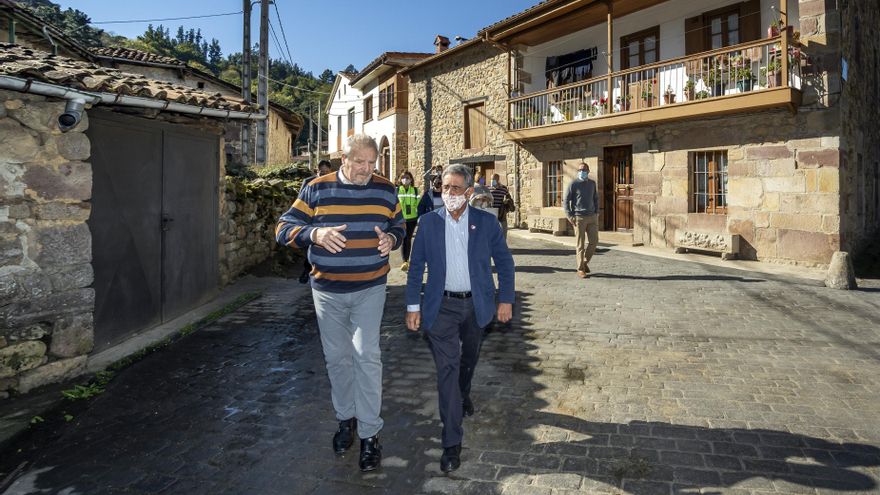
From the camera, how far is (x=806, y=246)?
404 inches

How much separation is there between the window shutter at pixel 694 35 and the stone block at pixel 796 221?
439 cm

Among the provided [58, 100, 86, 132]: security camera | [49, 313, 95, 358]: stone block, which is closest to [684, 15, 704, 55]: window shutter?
[58, 100, 86, 132]: security camera

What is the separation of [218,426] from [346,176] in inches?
72.4

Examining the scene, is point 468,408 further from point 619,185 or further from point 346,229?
point 619,185

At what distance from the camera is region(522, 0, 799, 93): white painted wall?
11.3m

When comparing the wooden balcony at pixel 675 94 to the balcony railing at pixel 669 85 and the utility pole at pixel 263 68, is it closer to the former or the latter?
the balcony railing at pixel 669 85

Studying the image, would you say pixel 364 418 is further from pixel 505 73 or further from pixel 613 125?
pixel 505 73

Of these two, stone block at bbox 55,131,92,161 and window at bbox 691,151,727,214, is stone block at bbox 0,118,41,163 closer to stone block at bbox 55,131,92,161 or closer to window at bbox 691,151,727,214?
stone block at bbox 55,131,92,161

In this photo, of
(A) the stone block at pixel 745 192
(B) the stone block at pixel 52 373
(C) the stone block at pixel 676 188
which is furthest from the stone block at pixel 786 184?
(B) the stone block at pixel 52 373

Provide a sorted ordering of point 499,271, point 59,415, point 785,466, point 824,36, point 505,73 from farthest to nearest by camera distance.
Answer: point 505,73, point 824,36, point 59,415, point 499,271, point 785,466

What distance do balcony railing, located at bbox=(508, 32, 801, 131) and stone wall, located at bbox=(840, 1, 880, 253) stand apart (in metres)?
1.22

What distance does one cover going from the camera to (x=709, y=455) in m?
2.96

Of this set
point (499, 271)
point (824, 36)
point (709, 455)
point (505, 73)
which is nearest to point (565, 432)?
point (709, 455)

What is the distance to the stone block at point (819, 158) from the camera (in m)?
9.88
